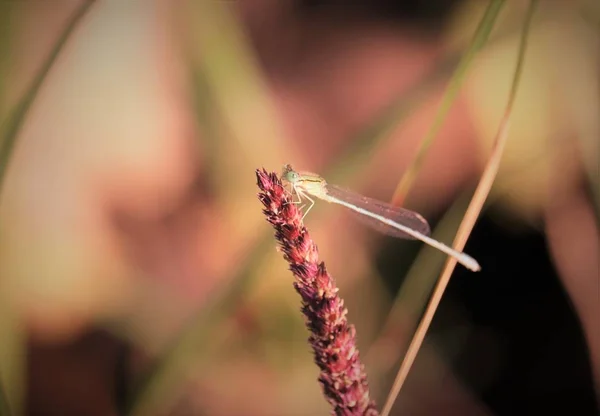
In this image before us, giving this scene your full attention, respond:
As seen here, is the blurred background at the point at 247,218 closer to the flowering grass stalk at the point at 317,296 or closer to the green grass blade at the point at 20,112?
the green grass blade at the point at 20,112

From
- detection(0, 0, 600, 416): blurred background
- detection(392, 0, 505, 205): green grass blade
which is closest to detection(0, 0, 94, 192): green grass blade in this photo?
detection(0, 0, 600, 416): blurred background

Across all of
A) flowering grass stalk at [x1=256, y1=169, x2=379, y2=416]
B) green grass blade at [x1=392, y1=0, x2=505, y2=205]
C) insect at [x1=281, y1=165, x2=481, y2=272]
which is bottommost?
flowering grass stalk at [x1=256, y1=169, x2=379, y2=416]

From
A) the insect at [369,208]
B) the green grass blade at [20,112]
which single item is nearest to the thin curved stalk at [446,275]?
the insect at [369,208]

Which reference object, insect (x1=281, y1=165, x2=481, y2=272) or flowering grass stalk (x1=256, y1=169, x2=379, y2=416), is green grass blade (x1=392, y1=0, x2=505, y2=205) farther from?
flowering grass stalk (x1=256, y1=169, x2=379, y2=416)

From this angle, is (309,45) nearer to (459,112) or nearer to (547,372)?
(459,112)

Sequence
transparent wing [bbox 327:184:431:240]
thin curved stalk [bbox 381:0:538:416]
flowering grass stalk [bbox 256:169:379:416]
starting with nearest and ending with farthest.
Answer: flowering grass stalk [bbox 256:169:379:416] → thin curved stalk [bbox 381:0:538:416] → transparent wing [bbox 327:184:431:240]

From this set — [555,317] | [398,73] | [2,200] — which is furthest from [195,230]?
[555,317]
